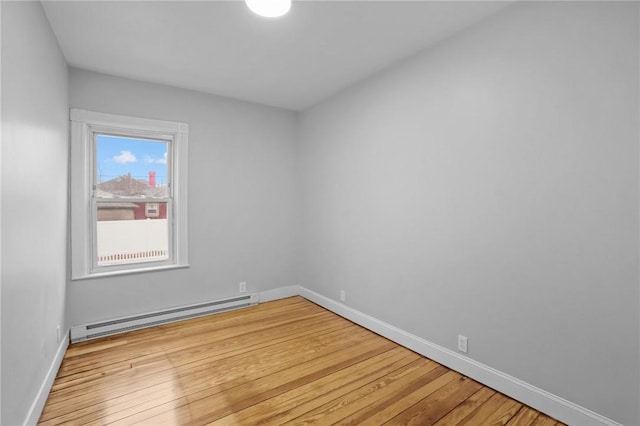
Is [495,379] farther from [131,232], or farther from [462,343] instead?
[131,232]

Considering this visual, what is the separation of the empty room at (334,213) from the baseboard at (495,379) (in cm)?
2

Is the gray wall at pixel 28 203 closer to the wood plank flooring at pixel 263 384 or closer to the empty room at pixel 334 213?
the empty room at pixel 334 213

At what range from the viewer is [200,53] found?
265 centimetres

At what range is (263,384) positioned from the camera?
7.32 ft

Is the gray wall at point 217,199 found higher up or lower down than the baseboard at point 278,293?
higher up

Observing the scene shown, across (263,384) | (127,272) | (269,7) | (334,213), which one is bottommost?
(263,384)

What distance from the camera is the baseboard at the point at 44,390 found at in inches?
67.4

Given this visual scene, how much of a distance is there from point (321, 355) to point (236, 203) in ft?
6.93

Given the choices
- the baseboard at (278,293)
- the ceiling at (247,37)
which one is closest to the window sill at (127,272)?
the baseboard at (278,293)

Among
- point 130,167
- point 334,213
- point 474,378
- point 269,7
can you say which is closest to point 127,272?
point 130,167

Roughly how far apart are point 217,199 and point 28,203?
2.03 metres

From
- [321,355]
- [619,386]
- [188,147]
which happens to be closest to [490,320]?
[619,386]

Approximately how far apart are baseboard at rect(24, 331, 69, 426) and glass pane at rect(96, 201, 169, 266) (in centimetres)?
93

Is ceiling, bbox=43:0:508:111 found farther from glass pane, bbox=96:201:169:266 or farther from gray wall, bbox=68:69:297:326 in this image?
glass pane, bbox=96:201:169:266
